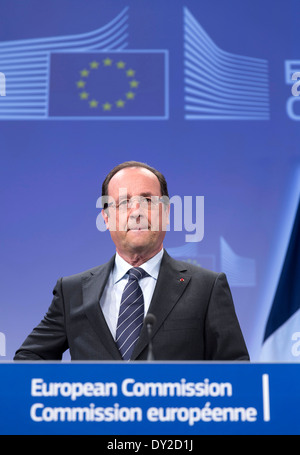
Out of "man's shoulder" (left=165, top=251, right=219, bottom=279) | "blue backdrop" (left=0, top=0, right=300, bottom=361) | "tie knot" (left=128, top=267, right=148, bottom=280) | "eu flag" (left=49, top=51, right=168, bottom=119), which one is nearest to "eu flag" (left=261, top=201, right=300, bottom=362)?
"blue backdrop" (left=0, top=0, right=300, bottom=361)

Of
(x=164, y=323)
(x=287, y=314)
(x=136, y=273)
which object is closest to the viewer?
(x=164, y=323)

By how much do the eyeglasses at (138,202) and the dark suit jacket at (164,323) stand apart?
0.19 m

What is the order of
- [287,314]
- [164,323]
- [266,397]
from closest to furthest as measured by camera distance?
[266,397]
[164,323]
[287,314]

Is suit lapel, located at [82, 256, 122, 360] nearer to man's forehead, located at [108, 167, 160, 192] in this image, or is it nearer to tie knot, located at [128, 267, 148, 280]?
tie knot, located at [128, 267, 148, 280]

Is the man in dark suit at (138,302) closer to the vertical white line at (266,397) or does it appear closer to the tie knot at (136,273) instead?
the tie knot at (136,273)

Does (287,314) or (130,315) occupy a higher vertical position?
(287,314)

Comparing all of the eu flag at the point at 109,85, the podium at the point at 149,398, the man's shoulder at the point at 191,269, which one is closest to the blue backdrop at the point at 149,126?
the eu flag at the point at 109,85

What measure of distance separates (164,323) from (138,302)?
0.10 metres

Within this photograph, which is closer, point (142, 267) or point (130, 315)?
point (130, 315)

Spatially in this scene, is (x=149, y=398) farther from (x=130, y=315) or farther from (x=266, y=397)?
(x=130, y=315)

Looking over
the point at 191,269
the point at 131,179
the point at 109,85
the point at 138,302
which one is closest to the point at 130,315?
the point at 138,302

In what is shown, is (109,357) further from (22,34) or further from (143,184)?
(22,34)

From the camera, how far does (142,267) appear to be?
5.72 ft

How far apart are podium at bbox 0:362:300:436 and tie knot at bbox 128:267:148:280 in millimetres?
625
